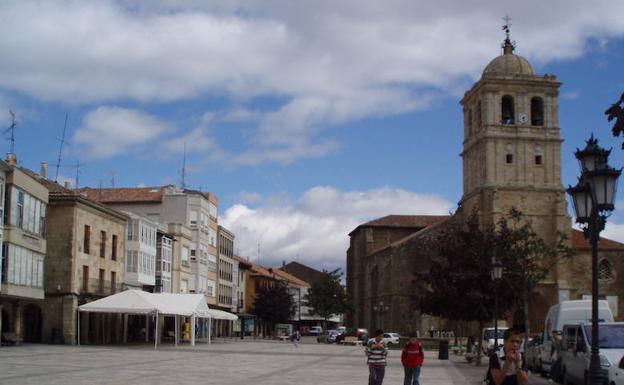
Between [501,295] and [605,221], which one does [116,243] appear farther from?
[605,221]

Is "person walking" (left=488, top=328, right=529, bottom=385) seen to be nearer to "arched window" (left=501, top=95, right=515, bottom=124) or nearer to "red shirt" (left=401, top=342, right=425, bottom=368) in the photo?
"red shirt" (left=401, top=342, right=425, bottom=368)

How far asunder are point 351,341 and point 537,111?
28078 millimetres

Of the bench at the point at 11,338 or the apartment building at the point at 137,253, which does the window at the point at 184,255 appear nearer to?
the apartment building at the point at 137,253

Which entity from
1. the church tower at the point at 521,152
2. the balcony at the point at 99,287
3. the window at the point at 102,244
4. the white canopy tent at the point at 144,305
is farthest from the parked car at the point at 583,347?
the church tower at the point at 521,152

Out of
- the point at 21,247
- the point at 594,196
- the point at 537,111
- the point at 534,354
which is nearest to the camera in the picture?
the point at 594,196

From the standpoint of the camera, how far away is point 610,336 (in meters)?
19.8

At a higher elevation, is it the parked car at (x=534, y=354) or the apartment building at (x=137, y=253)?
the apartment building at (x=137, y=253)

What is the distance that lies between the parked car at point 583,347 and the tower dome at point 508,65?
2305 inches

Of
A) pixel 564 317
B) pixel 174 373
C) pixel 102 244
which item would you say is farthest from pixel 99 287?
pixel 564 317

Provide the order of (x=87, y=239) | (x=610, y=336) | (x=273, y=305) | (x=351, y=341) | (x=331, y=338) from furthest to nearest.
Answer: (x=273, y=305) → (x=331, y=338) → (x=351, y=341) → (x=87, y=239) → (x=610, y=336)

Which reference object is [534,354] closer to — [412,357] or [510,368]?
[412,357]

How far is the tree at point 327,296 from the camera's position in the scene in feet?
324

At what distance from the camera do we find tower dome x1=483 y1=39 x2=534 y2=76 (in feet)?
258

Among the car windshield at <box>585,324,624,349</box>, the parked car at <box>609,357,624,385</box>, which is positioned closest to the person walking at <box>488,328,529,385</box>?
the parked car at <box>609,357,624,385</box>
